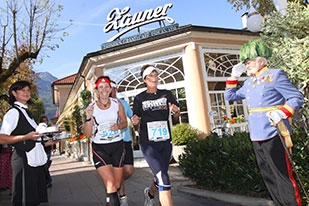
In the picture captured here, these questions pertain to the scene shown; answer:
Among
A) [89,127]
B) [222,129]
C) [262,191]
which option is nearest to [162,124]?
[89,127]

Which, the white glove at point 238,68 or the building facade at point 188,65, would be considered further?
the building facade at point 188,65

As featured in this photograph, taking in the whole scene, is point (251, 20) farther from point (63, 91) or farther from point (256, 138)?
point (63, 91)

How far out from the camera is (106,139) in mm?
3506

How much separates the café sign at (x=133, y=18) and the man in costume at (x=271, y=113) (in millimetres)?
9760

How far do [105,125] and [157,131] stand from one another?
0.76 meters

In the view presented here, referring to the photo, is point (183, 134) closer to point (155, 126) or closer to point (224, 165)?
point (224, 165)

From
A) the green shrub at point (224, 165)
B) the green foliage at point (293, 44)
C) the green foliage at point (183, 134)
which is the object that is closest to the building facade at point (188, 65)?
the green foliage at point (183, 134)

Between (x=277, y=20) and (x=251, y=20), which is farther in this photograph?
(x=251, y=20)

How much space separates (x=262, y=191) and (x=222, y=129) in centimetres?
648

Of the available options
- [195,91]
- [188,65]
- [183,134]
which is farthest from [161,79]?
[183,134]

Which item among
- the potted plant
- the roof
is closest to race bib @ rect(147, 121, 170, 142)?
the potted plant

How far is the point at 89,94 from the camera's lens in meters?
14.2

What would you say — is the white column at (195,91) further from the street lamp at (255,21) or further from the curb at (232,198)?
the street lamp at (255,21)

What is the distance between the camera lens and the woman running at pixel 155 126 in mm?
3336
